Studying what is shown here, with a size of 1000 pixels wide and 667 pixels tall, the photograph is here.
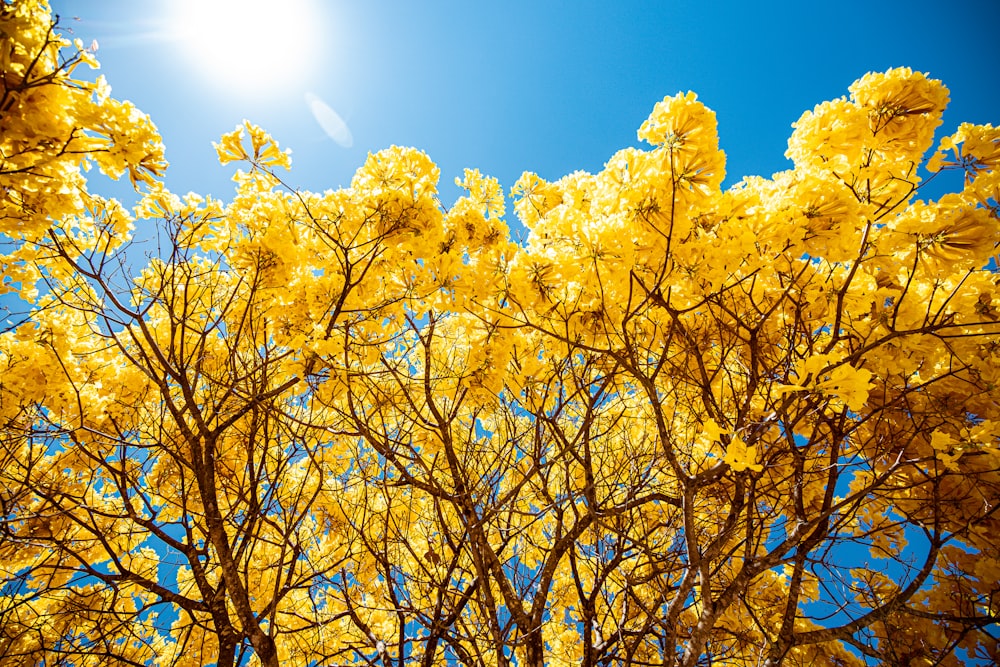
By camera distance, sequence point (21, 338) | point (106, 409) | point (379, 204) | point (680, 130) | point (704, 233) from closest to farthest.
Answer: point (680, 130) < point (704, 233) < point (379, 204) < point (21, 338) < point (106, 409)

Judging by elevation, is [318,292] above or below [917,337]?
above

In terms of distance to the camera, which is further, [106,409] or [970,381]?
[106,409]

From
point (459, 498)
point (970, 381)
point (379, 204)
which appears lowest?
point (459, 498)

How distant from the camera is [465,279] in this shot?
307cm

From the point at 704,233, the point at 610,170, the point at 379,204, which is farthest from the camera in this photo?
the point at 379,204

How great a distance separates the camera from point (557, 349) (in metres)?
3.35

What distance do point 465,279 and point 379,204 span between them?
76cm

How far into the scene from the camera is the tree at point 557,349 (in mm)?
2371

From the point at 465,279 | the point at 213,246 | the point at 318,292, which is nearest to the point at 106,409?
the point at 213,246

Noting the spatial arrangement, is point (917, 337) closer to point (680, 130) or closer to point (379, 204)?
point (680, 130)

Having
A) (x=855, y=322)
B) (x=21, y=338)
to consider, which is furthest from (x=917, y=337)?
(x=21, y=338)

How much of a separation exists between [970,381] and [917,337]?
0.95m

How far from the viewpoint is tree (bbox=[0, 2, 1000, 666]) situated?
2371mm

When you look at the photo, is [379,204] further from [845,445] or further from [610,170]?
[845,445]
